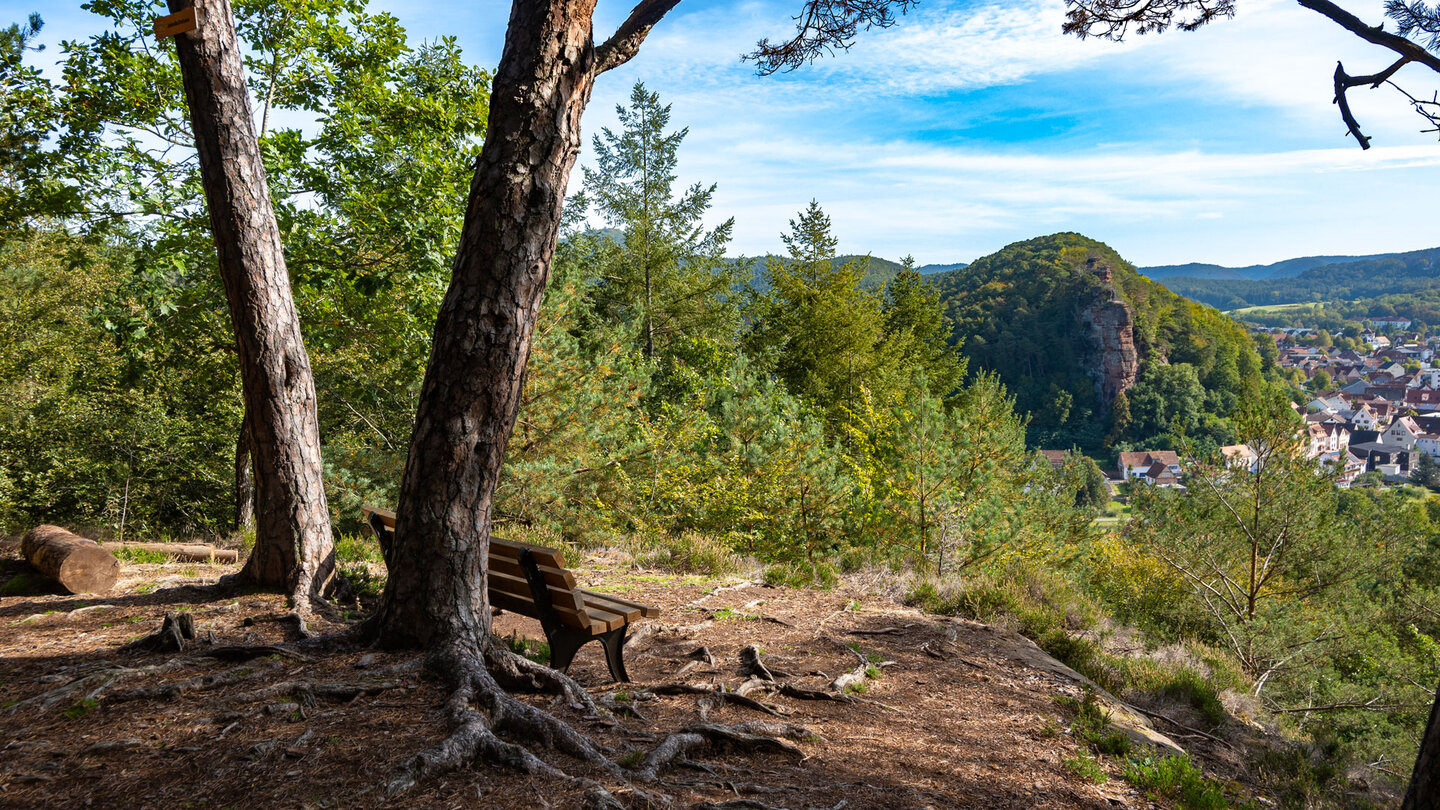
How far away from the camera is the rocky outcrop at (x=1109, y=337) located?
225ft

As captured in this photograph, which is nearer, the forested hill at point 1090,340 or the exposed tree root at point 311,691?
the exposed tree root at point 311,691

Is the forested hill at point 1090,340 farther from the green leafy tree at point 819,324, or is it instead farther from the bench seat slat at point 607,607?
the bench seat slat at point 607,607

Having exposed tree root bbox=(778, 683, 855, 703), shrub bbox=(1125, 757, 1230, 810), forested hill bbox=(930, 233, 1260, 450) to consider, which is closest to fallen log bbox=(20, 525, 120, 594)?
exposed tree root bbox=(778, 683, 855, 703)

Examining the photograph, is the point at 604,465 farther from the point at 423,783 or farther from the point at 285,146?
the point at 423,783

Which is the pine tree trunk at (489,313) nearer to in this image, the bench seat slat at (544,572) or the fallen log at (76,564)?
the bench seat slat at (544,572)

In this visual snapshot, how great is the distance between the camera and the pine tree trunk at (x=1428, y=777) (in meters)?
2.13

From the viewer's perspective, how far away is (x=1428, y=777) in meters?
2.16

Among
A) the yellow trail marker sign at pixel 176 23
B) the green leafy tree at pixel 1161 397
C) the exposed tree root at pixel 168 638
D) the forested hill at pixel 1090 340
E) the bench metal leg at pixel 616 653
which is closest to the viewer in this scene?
the exposed tree root at pixel 168 638

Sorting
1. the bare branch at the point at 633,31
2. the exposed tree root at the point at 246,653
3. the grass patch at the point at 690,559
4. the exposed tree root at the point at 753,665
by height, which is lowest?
the grass patch at the point at 690,559

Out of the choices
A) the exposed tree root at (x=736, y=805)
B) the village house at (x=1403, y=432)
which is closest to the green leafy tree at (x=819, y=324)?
the exposed tree root at (x=736, y=805)

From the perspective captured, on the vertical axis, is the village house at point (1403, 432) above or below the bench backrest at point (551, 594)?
below

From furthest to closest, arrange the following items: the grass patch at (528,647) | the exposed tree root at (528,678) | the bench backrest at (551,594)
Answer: the grass patch at (528,647)
the bench backrest at (551,594)
the exposed tree root at (528,678)

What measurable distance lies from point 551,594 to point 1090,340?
2930 inches

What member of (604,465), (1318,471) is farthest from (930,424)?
(1318,471)
